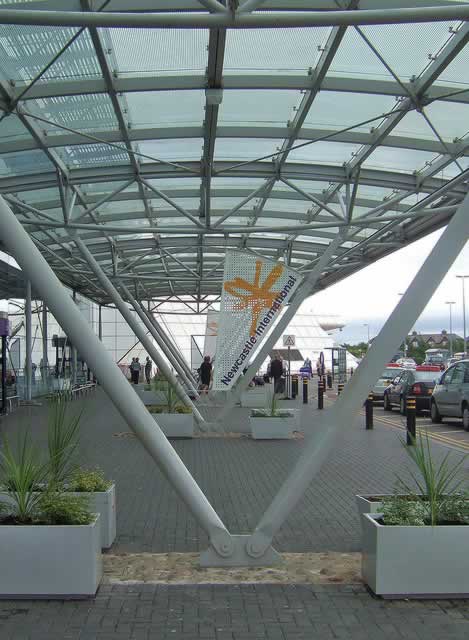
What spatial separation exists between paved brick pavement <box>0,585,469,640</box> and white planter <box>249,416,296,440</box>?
10.6 metres

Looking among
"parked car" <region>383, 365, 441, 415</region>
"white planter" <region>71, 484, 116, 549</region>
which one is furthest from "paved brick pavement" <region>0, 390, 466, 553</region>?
"parked car" <region>383, 365, 441, 415</region>

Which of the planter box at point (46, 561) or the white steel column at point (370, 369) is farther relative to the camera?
the white steel column at point (370, 369)

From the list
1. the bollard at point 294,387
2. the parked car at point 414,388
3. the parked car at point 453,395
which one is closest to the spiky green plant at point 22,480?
the parked car at point 453,395

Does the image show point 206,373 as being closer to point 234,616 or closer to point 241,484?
point 241,484

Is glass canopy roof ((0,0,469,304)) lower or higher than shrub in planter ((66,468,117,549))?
higher

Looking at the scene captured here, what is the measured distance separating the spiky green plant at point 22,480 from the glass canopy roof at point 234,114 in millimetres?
3267

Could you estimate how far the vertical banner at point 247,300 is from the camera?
15.0m

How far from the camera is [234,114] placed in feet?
41.8

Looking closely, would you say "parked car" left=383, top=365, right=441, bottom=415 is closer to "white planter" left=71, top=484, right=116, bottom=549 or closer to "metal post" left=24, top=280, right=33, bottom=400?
"metal post" left=24, top=280, right=33, bottom=400

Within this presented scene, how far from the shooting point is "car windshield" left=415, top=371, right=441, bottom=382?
24.2 meters

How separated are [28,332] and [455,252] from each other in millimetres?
22598

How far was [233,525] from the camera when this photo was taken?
7.96m

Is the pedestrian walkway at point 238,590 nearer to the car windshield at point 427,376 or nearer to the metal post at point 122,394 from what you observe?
the metal post at point 122,394

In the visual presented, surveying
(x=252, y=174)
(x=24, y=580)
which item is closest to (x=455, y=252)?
(x=24, y=580)
